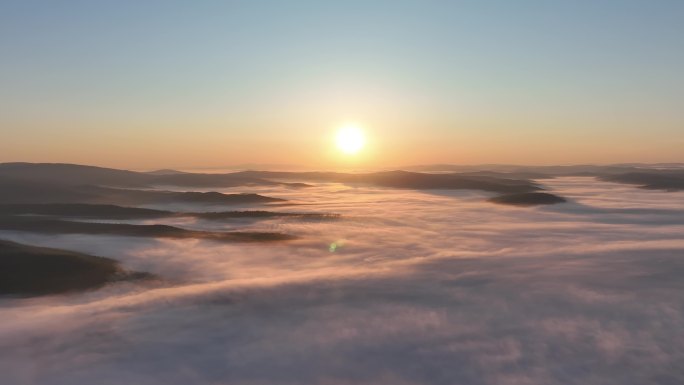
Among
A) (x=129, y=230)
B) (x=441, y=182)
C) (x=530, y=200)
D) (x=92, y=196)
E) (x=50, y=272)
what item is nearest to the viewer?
(x=50, y=272)

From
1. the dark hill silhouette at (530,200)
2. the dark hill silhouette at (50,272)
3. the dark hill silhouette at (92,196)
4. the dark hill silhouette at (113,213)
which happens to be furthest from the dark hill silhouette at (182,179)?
the dark hill silhouette at (50,272)

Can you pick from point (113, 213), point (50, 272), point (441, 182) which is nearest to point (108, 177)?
point (113, 213)

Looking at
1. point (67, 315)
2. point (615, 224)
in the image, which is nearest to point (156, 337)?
point (67, 315)

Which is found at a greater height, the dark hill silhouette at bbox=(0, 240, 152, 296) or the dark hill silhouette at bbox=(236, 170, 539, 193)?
the dark hill silhouette at bbox=(236, 170, 539, 193)

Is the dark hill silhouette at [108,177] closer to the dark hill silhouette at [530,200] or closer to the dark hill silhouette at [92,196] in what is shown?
the dark hill silhouette at [92,196]

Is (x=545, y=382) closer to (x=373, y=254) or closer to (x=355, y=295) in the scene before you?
(x=355, y=295)

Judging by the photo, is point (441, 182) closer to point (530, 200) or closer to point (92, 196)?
point (530, 200)

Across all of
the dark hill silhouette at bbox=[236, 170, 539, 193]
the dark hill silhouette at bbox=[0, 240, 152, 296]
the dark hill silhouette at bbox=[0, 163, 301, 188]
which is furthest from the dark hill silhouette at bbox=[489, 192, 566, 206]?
the dark hill silhouette at bbox=[0, 163, 301, 188]

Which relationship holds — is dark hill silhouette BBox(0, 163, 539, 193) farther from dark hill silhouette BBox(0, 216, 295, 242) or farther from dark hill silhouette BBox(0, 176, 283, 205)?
dark hill silhouette BBox(0, 216, 295, 242)
